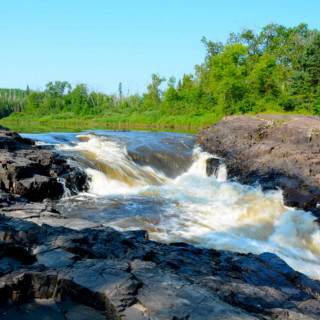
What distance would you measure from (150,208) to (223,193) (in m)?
3.31

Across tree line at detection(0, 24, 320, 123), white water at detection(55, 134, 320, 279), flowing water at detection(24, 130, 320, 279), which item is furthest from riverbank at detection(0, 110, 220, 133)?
white water at detection(55, 134, 320, 279)

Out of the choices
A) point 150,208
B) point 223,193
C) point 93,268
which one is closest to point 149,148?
point 223,193

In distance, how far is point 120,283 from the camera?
2986 millimetres

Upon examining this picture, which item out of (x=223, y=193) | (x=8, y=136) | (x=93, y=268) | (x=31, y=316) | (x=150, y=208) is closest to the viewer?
(x=31, y=316)

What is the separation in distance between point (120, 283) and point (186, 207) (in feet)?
20.4

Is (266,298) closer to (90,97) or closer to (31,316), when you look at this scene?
(31,316)

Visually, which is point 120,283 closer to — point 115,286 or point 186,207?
point 115,286

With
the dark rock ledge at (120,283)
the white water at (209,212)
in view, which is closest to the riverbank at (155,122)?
the white water at (209,212)

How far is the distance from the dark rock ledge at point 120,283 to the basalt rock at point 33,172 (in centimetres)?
421

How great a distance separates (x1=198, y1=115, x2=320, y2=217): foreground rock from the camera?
10.1 m

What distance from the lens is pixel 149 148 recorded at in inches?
607

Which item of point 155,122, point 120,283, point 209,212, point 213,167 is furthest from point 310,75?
point 120,283

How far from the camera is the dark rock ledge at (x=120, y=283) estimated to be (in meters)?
2.71

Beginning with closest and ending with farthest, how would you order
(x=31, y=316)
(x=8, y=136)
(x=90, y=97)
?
(x=31, y=316) < (x=8, y=136) < (x=90, y=97)
